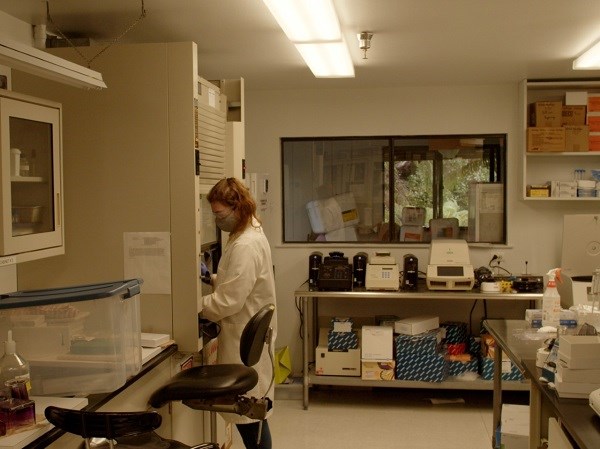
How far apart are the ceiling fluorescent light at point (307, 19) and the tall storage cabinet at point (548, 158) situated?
229 cm

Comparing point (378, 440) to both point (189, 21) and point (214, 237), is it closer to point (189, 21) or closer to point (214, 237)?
point (214, 237)

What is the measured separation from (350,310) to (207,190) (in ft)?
7.84

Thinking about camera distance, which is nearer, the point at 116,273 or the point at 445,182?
the point at 116,273

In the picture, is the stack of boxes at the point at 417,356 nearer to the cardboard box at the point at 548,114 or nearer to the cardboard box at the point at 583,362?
the cardboard box at the point at 548,114

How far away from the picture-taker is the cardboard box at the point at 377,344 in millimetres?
4486

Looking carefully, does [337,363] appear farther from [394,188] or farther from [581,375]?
[581,375]

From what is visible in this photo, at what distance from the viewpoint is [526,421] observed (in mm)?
3338

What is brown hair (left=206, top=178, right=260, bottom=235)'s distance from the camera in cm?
294

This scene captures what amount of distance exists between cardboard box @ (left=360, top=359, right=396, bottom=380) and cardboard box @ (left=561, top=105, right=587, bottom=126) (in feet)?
7.39

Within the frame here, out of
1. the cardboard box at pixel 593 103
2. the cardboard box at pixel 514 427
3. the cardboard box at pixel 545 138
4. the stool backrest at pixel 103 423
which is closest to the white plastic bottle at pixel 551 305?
the cardboard box at pixel 514 427

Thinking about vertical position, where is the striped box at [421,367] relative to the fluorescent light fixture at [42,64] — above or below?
below

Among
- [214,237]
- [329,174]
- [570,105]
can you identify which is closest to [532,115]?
[570,105]

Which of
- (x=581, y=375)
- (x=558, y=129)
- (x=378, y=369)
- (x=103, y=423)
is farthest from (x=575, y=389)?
(x=558, y=129)

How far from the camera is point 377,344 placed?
449 cm
